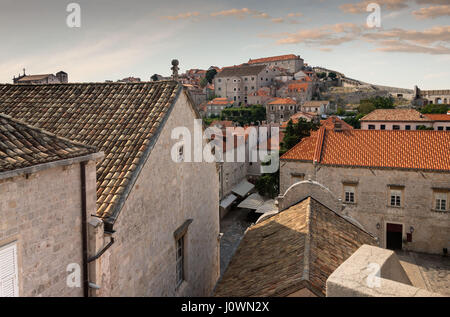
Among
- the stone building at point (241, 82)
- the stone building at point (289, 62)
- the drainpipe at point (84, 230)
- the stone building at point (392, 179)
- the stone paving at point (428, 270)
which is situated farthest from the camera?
the stone building at point (289, 62)

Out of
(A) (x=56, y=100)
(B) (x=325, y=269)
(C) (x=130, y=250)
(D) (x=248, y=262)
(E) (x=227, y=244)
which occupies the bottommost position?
(E) (x=227, y=244)

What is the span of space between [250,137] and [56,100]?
122 ft

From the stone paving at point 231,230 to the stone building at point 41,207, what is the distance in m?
18.7

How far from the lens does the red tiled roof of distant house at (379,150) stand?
23266mm

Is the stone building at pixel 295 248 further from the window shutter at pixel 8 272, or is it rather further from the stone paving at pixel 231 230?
the stone paving at pixel 231 230

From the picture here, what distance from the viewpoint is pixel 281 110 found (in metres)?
87.2

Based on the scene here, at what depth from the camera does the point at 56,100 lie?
33.9 ft

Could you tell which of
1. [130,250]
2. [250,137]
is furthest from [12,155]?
[250,137]

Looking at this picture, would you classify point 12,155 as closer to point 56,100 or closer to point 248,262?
point 56,100

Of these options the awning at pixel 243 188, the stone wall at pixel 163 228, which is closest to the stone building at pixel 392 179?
the awning at pixel 243 188

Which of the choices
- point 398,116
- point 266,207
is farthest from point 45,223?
point 398,116

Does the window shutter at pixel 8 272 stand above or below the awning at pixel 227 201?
above
